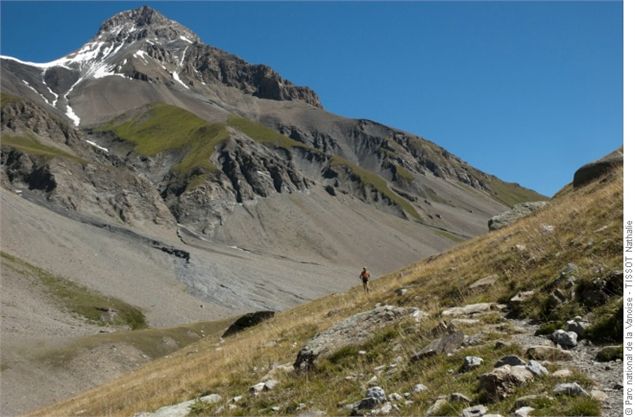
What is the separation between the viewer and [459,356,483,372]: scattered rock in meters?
9.38

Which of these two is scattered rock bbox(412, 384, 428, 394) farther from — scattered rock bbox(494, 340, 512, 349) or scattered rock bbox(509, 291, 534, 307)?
scattered rock bbox(509, 291, 534, 307)

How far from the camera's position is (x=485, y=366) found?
9227 mm

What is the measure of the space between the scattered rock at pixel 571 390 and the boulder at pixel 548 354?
1443 millimetres

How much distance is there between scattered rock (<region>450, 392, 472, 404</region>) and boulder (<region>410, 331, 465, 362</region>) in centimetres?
216

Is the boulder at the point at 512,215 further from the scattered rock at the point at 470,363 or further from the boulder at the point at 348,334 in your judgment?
the scattered rock at the point at 470,363

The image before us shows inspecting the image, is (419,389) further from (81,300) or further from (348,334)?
(81,300)

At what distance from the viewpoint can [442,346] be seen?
10672 millimetres

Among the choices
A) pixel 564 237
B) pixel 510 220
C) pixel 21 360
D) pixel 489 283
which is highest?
pixel 510 220

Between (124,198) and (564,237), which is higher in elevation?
(124,198)

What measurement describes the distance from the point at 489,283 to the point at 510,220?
72.5ft

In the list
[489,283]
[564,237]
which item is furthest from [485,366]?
[564,237]

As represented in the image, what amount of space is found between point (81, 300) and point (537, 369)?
316ft

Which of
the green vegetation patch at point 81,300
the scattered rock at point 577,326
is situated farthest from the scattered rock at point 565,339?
the green vegetation patch at point 81,300

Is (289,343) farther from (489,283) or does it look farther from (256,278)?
(256,278)
